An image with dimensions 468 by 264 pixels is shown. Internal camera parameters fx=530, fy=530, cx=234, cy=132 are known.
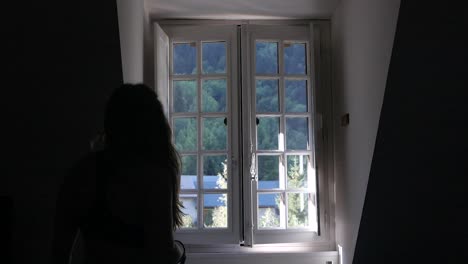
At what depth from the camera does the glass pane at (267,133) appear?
4.55 meters

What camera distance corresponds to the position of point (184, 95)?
458cm

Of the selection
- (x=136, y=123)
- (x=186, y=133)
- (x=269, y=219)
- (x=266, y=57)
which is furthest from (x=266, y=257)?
(x=136, y=123)

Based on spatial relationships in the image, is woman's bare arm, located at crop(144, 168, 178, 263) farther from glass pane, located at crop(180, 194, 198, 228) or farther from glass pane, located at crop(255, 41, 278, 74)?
glass pane, located at crop(255, 41, 278, 74)

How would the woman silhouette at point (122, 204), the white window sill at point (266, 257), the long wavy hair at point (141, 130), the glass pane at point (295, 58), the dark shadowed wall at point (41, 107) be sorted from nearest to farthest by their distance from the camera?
the woman silhouette at point (122, 204)
the long wavy hair at point (141, 130)
the dark shadowed wall at point (41, 107)
the white window sill at point (266, 257)
the glass pane at point (295, 58)

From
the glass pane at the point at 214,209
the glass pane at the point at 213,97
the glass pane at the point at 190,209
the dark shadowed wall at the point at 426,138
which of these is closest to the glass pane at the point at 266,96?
the glass pane at the point at 213,97

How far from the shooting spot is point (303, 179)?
4582 mm

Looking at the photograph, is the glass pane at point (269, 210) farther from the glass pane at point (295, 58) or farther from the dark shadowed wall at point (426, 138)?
the dark shadowed wall at point (426, 138)

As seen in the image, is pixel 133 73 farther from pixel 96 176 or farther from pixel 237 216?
pixel 96 176

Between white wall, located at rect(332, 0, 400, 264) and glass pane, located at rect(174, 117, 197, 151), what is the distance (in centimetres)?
122

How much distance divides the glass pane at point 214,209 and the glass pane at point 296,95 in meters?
0.96

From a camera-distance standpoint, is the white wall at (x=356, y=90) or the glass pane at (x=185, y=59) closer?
the white wall at (x=356, y=90)

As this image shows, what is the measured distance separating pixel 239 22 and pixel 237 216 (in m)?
1.67

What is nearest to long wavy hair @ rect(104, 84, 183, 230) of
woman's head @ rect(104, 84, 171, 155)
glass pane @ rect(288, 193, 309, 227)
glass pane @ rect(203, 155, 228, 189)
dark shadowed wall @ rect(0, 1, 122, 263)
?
woman's head @ rect(104, 84, 171, 155)

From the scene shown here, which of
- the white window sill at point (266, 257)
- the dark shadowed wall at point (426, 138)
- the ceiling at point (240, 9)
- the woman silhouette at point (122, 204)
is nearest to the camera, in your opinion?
the woman silhouette at point (122, 204)
